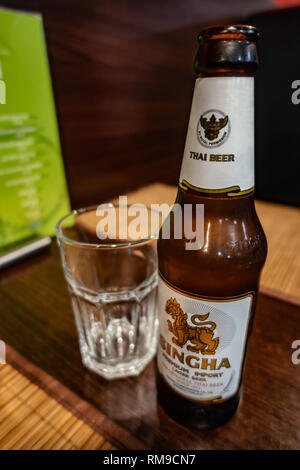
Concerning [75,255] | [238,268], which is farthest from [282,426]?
[75,255]

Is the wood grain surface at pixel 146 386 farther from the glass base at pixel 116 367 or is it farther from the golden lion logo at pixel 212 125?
the golden lion logo at pixel 212 125

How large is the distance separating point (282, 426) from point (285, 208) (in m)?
0.56

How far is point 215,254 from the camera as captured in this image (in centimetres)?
32

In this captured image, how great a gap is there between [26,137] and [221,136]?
1.68 feet

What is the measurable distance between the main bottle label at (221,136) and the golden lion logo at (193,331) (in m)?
0.12

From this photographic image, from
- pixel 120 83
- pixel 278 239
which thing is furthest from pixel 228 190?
pixel 120 83

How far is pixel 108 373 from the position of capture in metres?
0.41

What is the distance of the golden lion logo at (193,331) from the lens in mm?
312

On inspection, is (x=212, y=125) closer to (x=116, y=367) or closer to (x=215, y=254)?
(x=215, y=254)

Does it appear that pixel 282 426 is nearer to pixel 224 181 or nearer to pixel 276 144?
pixel 224 181

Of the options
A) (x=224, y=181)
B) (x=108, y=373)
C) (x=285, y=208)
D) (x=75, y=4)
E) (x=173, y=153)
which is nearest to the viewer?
(x=224, y=181)

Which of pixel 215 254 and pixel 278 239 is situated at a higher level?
pixel 215 254

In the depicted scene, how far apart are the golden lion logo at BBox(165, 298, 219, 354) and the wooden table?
0.10 m

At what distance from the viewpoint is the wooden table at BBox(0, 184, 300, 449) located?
1.08ft
